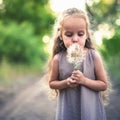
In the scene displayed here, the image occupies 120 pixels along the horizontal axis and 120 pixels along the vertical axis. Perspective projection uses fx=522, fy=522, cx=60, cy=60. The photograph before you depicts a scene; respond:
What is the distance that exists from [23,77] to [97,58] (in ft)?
41.9

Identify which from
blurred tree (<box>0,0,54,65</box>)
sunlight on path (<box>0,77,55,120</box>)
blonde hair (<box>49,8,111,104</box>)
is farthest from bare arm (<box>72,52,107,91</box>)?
blurred tree (<box>0,0,54,65</box>)

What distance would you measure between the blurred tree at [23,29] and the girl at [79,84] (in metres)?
11.8

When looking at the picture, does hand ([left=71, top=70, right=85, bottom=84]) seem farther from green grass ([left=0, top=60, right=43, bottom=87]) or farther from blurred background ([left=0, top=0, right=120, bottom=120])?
green grass ([left=0, top=60, right=43, bottom=87])

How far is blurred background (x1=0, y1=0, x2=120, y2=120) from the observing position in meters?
8.67

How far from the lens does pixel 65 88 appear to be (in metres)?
4.54

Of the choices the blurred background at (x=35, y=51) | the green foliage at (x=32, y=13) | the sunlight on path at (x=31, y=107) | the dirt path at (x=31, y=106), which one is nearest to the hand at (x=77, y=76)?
the blurred background at (x=35, y=51)

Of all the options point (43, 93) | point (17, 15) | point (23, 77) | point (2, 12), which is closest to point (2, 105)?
point (43, 93)

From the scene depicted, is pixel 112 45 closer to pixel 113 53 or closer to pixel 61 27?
pixel 113 53

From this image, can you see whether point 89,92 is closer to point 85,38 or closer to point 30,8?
point 85,38

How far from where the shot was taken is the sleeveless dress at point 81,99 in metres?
4.47

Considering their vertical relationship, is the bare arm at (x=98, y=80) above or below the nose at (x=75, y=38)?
below

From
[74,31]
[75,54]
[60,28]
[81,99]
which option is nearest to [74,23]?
[74,31]

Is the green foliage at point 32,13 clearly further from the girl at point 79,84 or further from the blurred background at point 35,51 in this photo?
the girl at point 79,84

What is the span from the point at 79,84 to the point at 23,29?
59.4 ft
